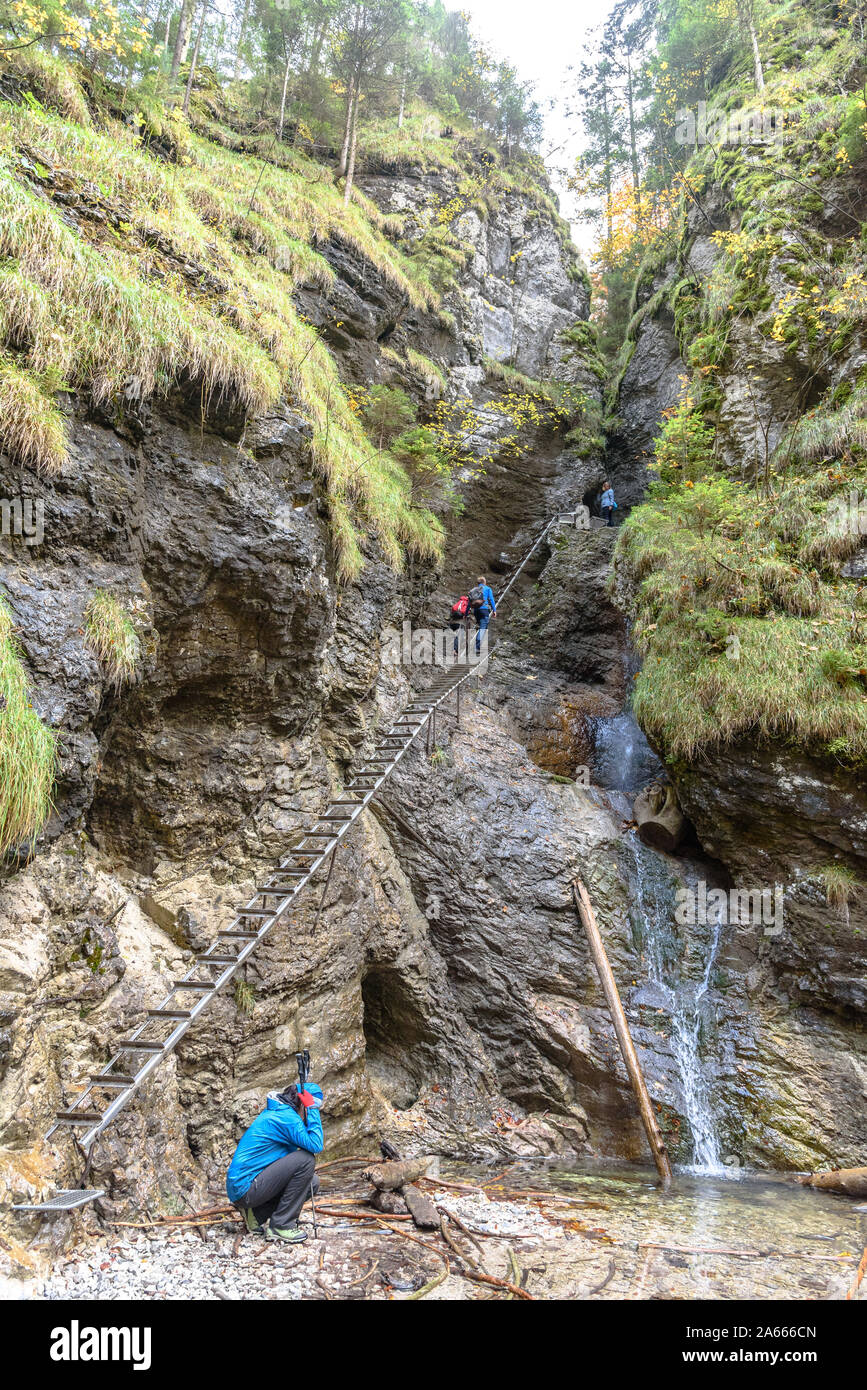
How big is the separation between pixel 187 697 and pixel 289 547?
2.07 metres

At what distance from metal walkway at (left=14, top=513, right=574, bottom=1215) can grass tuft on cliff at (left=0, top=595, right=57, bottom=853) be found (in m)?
1.98

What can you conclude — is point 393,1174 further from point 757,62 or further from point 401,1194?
point 757,62

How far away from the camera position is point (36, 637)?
5645 millimetres

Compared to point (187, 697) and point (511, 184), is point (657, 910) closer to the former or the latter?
point (187, 697)

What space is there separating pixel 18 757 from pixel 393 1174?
5.03 meters

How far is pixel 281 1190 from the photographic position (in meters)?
5.23

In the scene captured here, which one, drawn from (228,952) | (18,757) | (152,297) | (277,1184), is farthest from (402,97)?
(277,1184)

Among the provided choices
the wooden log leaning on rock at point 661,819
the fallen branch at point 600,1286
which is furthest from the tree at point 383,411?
the fallen branch at point 600,1286

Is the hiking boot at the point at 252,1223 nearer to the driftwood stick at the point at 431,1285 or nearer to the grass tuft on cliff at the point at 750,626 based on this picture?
the driftwood stick at the point at 431,1285

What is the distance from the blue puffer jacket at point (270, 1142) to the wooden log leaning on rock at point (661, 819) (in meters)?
7.64

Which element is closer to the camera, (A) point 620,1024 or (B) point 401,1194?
(B) point 401,1194

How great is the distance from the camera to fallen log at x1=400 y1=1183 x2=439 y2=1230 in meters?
5.81

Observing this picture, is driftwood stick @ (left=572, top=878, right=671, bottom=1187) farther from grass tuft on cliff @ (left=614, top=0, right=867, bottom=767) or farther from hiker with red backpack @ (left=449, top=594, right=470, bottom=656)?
hiker with red backpack @ (left=449, top=594, right=470, bottom=656)

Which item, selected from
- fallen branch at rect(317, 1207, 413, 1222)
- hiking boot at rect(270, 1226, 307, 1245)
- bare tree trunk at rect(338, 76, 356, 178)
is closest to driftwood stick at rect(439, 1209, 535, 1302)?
fallen branch at rect(317, 1207, 413, 1222)
